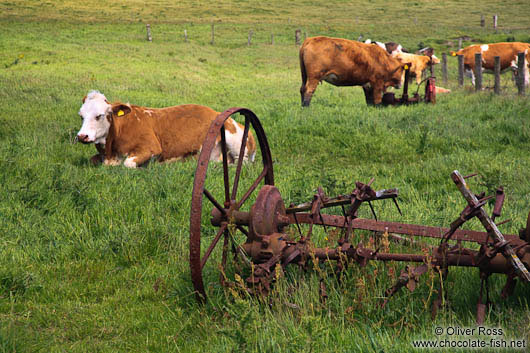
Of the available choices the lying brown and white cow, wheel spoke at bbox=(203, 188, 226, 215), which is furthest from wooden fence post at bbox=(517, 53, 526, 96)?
wheel spoke at bbox=(203, 188, 226, 215)

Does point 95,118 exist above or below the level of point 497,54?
above

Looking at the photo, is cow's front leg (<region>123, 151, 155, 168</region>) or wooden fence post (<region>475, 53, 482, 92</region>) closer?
cow's front leg (<region>123, 151, 155, 168</region>)

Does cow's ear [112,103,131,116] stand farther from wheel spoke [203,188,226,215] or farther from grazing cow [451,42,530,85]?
grazing cow [451,42,530,85]

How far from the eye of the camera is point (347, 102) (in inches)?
611

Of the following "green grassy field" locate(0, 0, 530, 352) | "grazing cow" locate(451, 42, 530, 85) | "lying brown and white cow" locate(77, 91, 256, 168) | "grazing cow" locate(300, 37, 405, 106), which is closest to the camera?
"green grassy field" locate(0, 0, 530, 352)

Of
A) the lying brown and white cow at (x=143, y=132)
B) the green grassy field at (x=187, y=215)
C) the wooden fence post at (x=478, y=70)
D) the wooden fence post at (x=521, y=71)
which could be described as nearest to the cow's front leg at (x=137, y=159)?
the lying brown and white cow at (x=143, y=132)

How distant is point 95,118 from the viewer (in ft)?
26.3

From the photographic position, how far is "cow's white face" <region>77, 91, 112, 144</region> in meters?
7.89

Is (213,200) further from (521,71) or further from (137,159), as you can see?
(521,71)

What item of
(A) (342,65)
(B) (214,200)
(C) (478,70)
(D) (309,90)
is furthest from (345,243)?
(C) (478,70)

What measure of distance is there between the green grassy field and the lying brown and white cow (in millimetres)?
471

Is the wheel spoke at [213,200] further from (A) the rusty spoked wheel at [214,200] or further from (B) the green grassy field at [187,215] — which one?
(B) the green grassy field at [187,215]

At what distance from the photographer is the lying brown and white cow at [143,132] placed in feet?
26.5

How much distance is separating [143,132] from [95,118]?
76 cm
